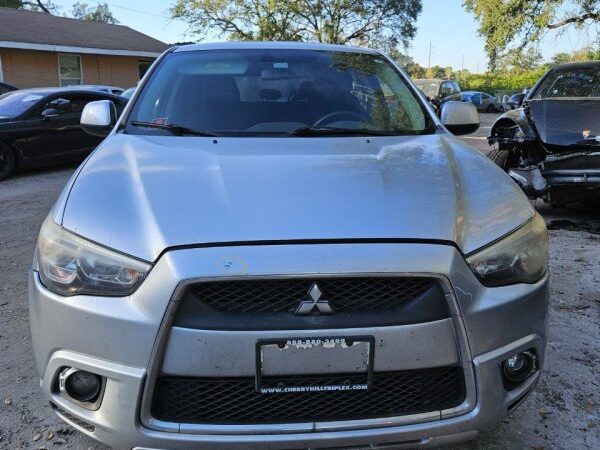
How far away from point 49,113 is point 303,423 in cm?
809

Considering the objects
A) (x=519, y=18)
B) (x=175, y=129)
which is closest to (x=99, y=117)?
(x=175, y=129)

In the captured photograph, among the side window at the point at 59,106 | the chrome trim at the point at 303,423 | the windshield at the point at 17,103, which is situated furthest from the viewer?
the side window at the point at 59,106

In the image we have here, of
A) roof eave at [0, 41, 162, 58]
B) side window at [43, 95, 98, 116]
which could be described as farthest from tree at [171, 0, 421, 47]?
side window at [43, 95, 98, 116]

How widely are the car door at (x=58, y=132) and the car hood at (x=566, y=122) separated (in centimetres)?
673

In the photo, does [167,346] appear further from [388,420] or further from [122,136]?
[122,136]

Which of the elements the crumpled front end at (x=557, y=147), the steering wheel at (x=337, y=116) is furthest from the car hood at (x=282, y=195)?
the crumpled front end at (x=557, y=147)

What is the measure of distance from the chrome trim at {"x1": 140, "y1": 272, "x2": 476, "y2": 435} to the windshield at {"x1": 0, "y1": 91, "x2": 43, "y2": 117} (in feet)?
25.9

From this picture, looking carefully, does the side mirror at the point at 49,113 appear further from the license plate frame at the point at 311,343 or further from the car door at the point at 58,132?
the license plate frame at the point at 311,343

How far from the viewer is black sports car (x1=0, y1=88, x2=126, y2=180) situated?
8.10 meters

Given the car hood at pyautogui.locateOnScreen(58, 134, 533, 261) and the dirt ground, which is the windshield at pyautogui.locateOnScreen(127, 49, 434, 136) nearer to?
the car hood at pyautogui.locateOnScreen(58, 134, 533, 261)

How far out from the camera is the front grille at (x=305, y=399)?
5.46 feet

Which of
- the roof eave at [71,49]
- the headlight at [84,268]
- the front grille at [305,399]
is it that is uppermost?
the roof eave at [71,49]

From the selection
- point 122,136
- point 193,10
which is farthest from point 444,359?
point 193,10

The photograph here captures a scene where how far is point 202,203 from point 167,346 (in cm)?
49
